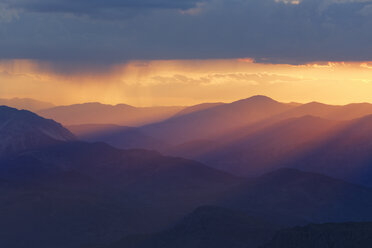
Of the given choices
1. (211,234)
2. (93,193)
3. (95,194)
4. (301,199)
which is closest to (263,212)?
(301,199)

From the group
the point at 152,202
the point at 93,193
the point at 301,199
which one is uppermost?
the point at 93,193

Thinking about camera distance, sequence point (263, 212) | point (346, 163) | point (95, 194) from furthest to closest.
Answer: point (346, 163)
point (95, 194)
point (263, 212)

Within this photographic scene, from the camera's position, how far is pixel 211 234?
80750 millimetres

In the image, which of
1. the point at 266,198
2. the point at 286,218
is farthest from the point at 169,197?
the point at 286,218

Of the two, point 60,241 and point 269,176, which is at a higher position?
point 269,176

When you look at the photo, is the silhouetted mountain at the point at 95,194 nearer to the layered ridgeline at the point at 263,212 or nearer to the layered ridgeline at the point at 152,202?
the layered ridgeline at the point at 152,202

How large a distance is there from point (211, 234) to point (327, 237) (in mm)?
20896

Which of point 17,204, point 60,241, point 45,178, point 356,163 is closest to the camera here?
point 60,241

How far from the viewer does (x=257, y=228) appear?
81.4 meters

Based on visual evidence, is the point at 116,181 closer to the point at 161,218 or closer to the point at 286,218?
the point at 161,218

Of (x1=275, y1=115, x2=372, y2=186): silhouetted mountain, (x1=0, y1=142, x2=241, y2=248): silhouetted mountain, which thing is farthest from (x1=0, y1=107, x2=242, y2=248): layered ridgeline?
(x1=275, y1=115, x2=372, y2=186): silhouetted mountain

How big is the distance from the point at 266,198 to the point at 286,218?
2001 centimetres

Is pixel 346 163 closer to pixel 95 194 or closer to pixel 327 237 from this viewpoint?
pixel 95 194

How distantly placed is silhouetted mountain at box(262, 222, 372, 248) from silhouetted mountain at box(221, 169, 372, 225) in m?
43.3
